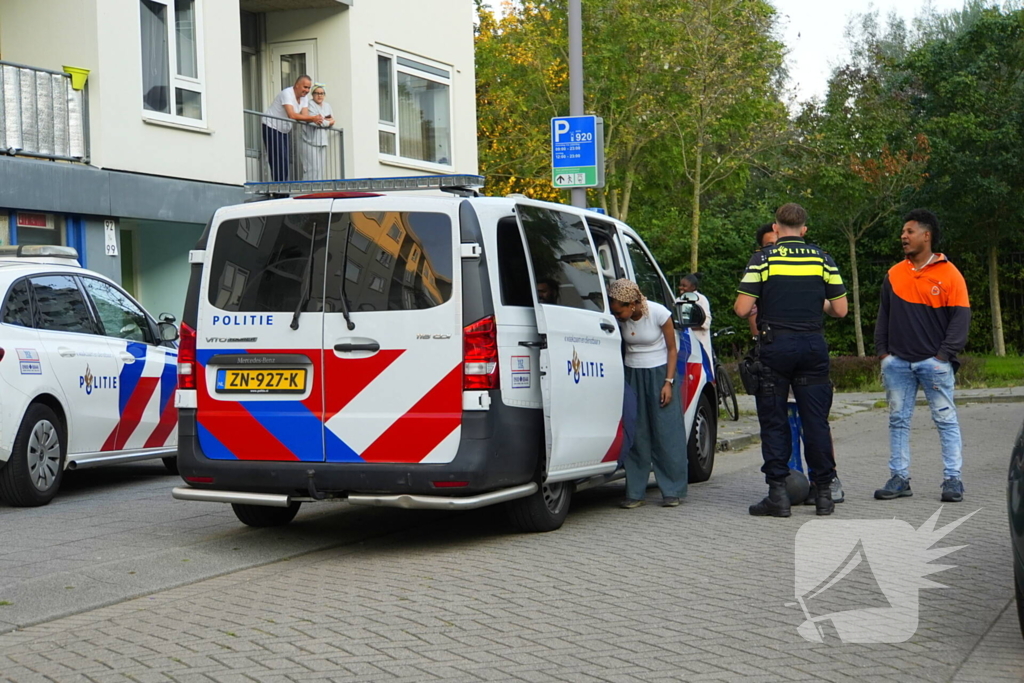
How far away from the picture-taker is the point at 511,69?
30.4m

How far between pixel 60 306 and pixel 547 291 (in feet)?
13.5

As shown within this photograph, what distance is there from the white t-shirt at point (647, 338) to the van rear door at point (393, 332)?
205cm

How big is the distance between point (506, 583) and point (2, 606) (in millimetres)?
2389

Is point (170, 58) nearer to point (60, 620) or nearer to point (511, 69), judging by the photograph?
point (60, 620)

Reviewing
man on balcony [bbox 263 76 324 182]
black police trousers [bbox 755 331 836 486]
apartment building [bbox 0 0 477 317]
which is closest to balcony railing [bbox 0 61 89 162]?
apartment building [bbox 0 0 477 317]

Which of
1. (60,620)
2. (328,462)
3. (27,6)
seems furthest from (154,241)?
(60,620)

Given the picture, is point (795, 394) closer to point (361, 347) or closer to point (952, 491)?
point (952, 491)

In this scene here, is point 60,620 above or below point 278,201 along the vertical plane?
below

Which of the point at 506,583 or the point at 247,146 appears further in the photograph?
the point at 247,146

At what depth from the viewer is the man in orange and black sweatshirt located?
909 cm

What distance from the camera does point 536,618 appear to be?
5887 millimetres

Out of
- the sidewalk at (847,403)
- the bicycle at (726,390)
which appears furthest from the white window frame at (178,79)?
the sidewalk at (847,403)

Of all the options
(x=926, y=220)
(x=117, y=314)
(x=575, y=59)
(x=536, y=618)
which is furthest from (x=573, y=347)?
(x=575, y=59)

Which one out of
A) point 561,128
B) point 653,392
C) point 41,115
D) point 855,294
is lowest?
point 653,392
